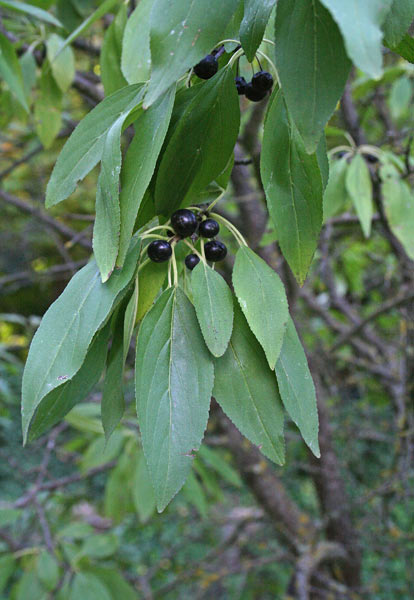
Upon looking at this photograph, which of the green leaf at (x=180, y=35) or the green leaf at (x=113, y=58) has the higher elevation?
the green leaf at (x=180, y=35)

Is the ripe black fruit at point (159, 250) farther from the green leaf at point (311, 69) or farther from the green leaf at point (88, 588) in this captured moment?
the green leaf at point (88, 588)

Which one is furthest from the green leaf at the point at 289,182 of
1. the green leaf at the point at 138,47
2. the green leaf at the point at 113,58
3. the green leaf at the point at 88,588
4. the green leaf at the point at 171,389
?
the green leaf at the point at 88,588

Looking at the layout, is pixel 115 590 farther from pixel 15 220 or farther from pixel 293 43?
pixel 15 220

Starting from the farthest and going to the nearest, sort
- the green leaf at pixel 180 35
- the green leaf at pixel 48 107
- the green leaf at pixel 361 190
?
the green leaf at pixel 48 107 → the green leaf at pixel 361 190 → the green leaf at pixel 180 35

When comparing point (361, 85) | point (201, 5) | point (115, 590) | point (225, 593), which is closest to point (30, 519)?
point (115, 590)

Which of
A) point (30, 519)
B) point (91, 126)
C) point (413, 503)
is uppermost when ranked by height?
point (91, 126)

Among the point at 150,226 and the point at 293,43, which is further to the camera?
the point at 150,226

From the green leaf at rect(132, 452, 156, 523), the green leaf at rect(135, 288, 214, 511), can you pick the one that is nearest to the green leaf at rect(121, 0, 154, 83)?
the green leaf at rect(135, 288, 214, 511)

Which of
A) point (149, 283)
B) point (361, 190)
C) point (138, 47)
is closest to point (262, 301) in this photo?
point (149, 283)
